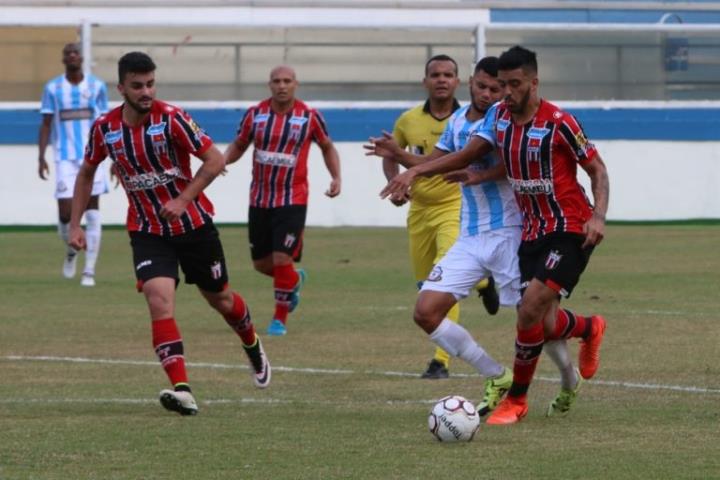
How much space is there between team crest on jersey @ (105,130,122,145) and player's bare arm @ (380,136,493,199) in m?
1.62

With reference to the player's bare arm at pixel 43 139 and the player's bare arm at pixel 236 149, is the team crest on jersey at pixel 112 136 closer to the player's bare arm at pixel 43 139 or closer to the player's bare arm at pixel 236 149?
the player's bare arm at pixel 236 149

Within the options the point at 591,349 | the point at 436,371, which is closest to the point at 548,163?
the point at 591,349

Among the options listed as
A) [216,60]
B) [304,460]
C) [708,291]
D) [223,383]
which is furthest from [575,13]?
[304,460]

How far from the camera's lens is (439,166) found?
29.9ft

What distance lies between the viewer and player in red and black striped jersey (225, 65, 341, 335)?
14375 millimetres

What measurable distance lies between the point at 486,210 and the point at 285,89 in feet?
18.0

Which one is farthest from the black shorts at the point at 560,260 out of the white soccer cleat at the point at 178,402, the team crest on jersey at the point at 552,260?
the white soccer cleat at the point at 178,402

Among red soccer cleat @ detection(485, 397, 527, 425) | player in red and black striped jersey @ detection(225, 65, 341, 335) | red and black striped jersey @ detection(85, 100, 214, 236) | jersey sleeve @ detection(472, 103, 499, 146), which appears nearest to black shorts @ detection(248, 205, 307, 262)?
player in red and black striped jersey @ detection(225, 65, 341, 335)

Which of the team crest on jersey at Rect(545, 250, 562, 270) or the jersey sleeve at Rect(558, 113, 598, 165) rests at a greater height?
the jersey sleeve at Rect(558, 113, 598, 165)

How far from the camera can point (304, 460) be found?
7.50 meters

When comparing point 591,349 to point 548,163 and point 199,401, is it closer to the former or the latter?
point 548,163

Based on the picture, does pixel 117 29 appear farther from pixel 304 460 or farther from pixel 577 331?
pixel 304 460

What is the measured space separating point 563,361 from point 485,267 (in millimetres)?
681

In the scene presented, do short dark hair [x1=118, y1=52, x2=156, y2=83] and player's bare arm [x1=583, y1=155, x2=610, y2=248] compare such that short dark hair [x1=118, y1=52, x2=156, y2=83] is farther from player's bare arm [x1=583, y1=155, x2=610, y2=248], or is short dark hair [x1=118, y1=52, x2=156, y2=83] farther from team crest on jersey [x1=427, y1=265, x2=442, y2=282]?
player's bare arm [x1=583, y1=155, x2=610, y2=248]
